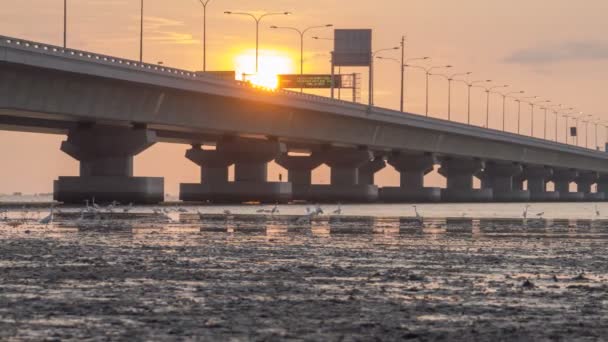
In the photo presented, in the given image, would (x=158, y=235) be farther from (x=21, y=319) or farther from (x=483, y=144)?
(x=483, y=144)

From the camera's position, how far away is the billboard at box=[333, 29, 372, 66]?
171 metres

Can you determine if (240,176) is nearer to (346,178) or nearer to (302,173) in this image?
(346,178)

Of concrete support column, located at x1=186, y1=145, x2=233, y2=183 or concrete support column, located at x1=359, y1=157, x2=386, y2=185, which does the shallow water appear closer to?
concrete support column, located at x1=186, y1=145, x2=233, y2=183

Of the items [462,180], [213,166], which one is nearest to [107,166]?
[213,166]

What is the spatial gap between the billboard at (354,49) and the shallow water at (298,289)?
135 m

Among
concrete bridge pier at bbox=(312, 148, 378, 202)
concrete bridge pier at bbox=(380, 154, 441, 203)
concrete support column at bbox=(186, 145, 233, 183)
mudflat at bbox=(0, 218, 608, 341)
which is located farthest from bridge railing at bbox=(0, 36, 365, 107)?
concrete bridge pier at bbox=(380, 154, 441, 203)

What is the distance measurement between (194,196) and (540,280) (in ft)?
345

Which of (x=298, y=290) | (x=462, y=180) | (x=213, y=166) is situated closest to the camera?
(x=298, y=290)

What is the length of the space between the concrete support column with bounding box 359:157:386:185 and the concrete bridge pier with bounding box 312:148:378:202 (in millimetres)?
21950

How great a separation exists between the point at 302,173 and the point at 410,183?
62.8 feet

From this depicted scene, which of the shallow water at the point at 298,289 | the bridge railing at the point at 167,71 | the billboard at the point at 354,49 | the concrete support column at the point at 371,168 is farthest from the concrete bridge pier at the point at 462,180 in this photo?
the shallow water at the point at 298,289

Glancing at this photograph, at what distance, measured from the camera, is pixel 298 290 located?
2023 centimetres

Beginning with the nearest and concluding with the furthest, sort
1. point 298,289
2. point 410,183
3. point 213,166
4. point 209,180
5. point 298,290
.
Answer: point 298,290 → point 298,289 → point 213,166 → point 209,180 → point 410,183

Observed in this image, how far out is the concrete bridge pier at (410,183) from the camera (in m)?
162
